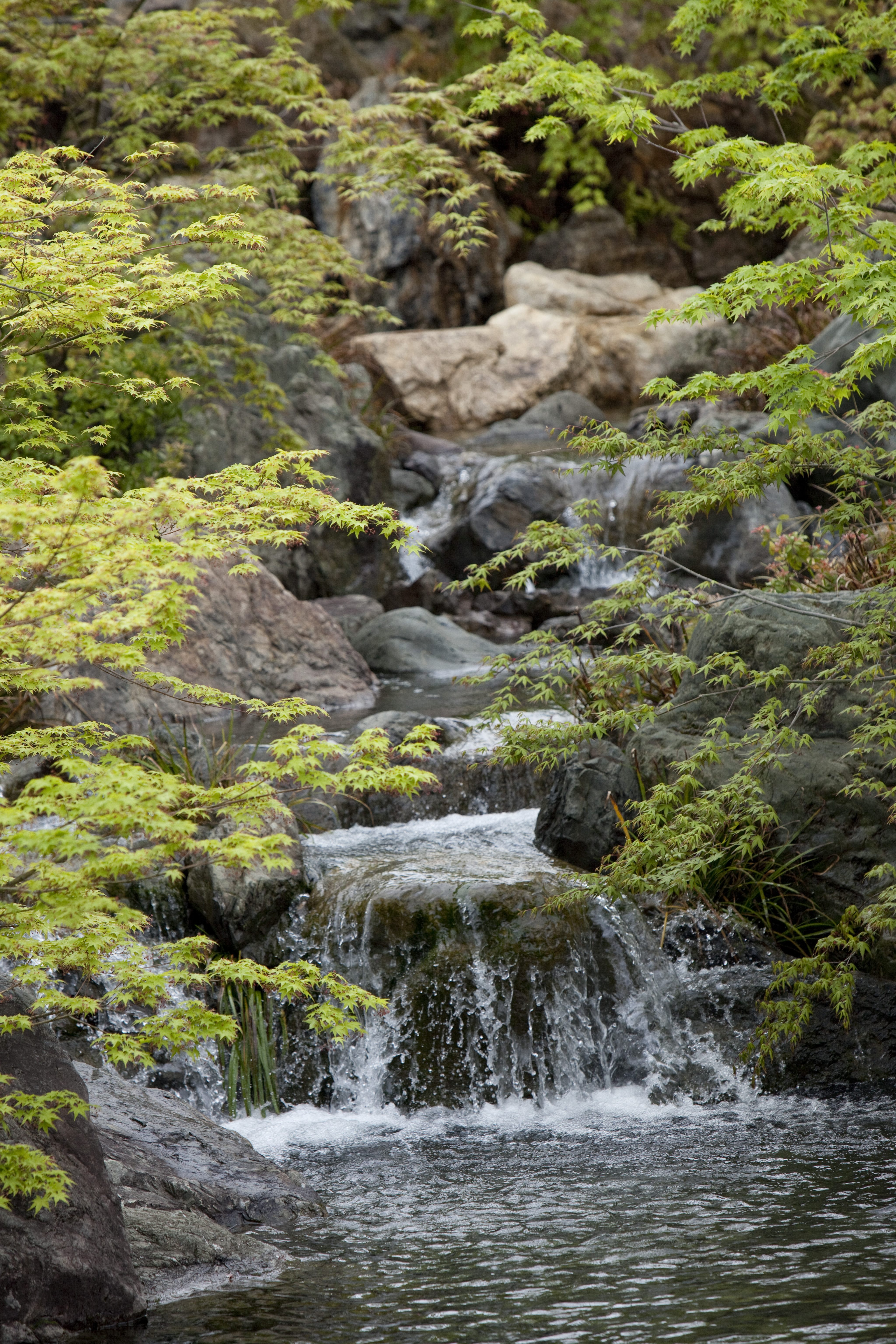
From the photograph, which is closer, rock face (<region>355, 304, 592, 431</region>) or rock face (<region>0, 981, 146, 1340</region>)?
rock face (<region>0, 981, 146, 1340</region>)

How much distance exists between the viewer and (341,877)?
7.98 meters

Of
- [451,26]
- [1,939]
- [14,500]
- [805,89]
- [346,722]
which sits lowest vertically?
[346,722]

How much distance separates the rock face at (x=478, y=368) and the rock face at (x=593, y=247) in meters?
3.44

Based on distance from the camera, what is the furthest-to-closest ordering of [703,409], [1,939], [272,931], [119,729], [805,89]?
[805,89] → [703,409] → [119,729] → [272,931] → [1,939]

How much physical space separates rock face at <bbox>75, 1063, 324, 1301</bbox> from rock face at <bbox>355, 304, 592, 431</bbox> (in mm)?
18218

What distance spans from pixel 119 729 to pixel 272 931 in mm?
4034

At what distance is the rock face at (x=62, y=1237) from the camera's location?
4.11 metres

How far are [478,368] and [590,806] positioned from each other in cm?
1652

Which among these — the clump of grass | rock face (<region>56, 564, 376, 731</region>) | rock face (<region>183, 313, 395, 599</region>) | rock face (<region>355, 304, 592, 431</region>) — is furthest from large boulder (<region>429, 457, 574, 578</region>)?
the clump of grass

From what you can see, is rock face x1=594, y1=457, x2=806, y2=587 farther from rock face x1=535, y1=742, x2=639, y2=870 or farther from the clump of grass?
the clump of grass

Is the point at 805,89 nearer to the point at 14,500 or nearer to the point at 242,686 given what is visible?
the point at 242,686

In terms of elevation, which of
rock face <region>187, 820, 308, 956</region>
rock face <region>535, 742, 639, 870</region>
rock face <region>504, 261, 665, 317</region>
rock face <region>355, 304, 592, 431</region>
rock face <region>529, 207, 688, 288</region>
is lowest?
rock face <region>187, 820, 308, 956</region>

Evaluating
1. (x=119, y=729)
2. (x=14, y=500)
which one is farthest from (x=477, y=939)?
(x=119, y=729)

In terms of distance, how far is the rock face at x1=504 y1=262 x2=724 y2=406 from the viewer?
79.2 ft
